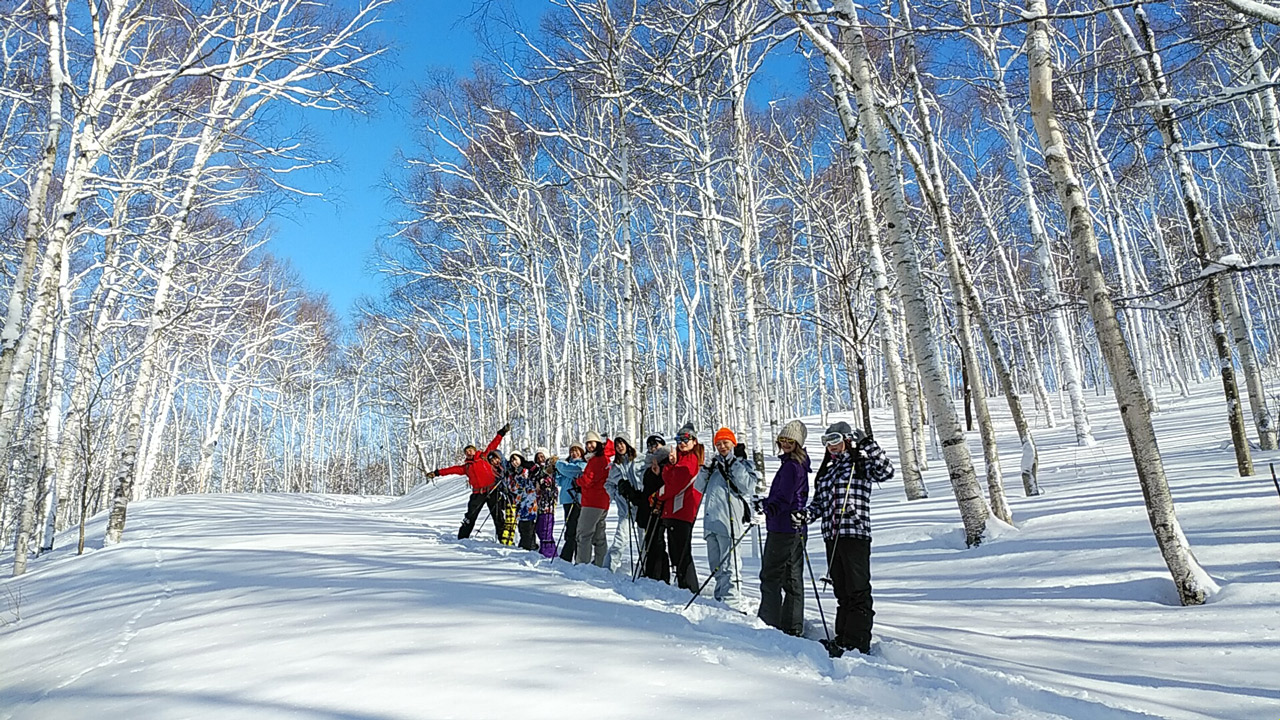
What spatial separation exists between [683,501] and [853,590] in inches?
92.8

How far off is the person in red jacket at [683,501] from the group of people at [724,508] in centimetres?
1

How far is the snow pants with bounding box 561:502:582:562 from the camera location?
869 cm

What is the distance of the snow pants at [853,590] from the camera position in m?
4.21

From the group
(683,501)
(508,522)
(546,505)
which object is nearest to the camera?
(683,501)

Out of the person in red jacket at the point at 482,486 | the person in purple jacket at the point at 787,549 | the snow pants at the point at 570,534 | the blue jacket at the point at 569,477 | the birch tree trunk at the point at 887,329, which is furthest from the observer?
the birch tree trunk at the point at 887,329

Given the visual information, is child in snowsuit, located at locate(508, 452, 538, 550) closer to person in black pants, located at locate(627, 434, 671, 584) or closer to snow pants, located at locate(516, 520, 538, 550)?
snow pants, located at locate(516, 520, 538, 550)

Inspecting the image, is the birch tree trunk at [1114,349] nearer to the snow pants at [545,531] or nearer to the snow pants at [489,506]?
the snow pants at [545,531]

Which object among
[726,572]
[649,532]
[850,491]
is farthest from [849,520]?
[649,532]

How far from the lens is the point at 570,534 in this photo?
28.7ft

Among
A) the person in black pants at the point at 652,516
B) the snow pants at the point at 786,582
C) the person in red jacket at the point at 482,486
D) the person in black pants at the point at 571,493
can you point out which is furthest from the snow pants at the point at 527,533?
the snow pants at the point at 786,582

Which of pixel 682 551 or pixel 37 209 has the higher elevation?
pixel 37 209

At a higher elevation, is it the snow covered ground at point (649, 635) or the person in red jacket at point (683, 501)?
the person in red jacket at point (683, 501)

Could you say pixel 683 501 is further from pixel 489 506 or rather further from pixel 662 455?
pixel 489 506

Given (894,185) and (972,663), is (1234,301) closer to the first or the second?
(894,185)
